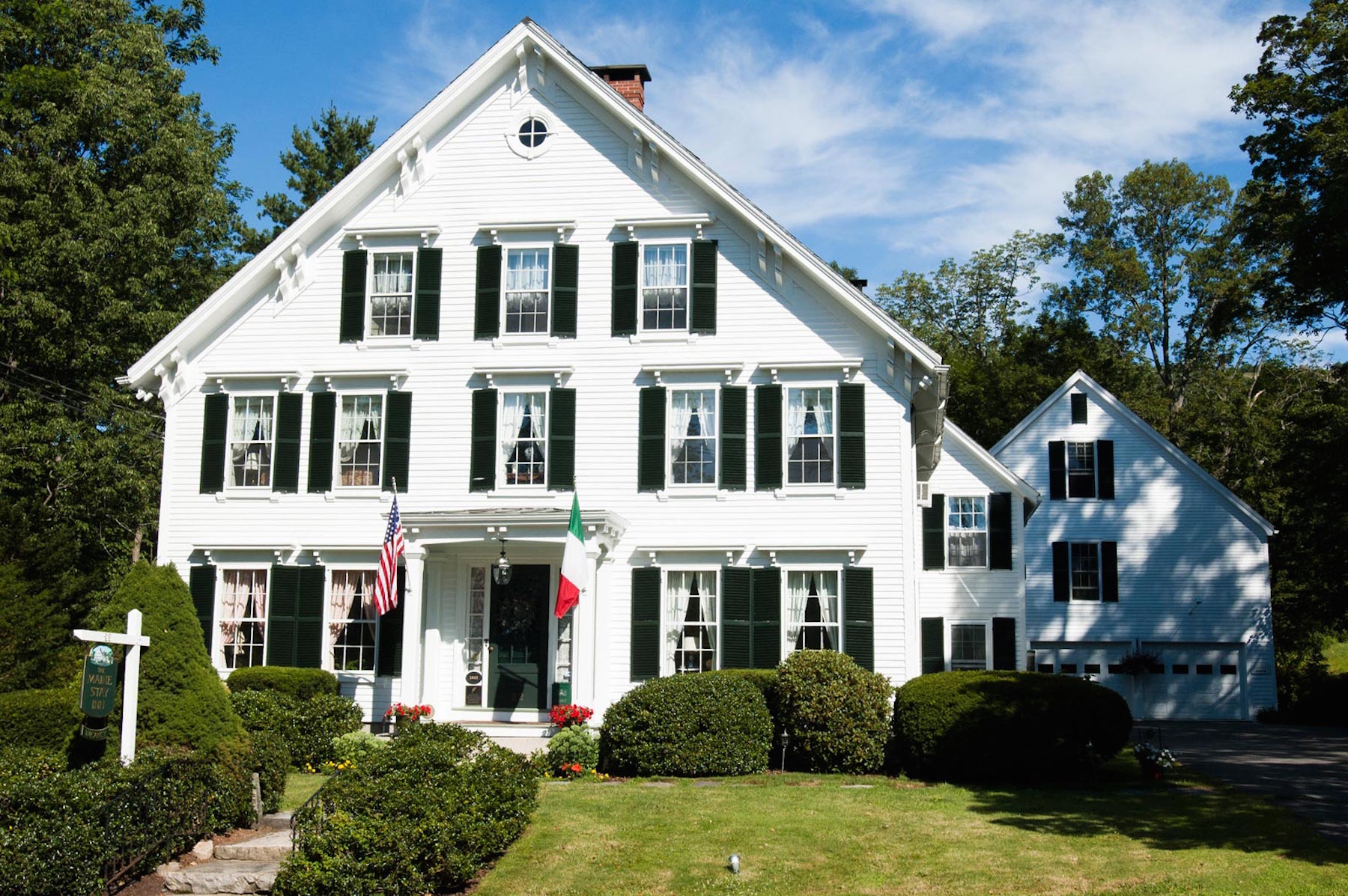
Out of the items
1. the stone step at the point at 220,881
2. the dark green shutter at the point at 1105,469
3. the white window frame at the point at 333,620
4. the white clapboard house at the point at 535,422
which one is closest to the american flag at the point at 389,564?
the white clapboard house at the point at 535,422

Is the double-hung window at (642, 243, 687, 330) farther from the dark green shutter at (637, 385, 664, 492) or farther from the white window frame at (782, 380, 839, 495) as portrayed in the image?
the white window frame at (782, 380, 839, 495)

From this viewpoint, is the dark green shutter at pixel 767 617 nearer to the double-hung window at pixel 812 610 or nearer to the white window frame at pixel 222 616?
the double-hung window at pixel 812 610

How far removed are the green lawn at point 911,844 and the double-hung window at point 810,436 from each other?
19.2ft

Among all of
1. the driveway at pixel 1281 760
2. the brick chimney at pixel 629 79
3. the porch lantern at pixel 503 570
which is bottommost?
the driveway at pixel 1281 760

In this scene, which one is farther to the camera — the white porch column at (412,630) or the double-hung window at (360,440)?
the double-hung window at (360,440)

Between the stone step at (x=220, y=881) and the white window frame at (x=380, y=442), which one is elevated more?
the white window frame at (x=380, y=442)

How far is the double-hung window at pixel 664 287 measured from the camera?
2038cm

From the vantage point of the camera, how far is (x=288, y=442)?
819 inches

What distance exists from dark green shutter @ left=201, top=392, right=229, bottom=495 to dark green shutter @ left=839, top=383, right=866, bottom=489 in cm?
1057

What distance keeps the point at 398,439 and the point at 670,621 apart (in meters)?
5.54

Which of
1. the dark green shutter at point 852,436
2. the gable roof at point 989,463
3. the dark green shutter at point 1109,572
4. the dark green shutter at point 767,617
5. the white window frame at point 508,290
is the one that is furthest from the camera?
the dark green shutter at point 1109,572

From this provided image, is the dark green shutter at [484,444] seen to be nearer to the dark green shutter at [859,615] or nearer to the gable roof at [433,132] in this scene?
the gable roof at [433,132]

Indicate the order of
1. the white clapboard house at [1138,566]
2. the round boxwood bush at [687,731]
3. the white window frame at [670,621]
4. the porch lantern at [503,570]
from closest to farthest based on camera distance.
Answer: the round boxwood bush at [687,731]
the porch lantern at [503,570]
the white window frame at [670,621]
the white clapboard house at [1138,566]

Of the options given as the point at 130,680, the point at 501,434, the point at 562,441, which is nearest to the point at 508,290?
the point at 501,434
